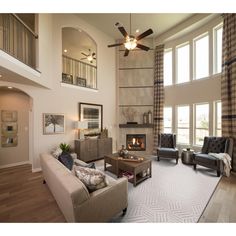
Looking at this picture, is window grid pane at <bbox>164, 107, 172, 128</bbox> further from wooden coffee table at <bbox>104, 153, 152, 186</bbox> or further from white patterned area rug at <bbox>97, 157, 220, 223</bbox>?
wooden coffee table at <bbox>104, 153, 152, 186</bbox>

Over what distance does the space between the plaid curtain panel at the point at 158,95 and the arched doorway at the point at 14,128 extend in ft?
16.4

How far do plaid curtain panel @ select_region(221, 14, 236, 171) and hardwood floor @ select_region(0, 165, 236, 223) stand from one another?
1486mm

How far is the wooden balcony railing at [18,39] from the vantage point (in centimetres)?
388

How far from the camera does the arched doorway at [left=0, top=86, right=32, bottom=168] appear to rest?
4844mm

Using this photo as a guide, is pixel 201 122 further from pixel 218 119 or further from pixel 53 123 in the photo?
pixel 53 123

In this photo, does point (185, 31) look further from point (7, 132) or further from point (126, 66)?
point (7, 132)

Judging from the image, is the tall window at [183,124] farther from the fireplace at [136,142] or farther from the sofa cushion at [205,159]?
the sofa cushion at [205,159]

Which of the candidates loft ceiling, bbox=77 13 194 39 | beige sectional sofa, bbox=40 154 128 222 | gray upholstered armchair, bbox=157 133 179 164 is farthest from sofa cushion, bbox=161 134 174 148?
loft ceiling, bbox=77 13 194 39

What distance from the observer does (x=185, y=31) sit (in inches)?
233

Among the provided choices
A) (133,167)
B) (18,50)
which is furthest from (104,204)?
(18,50)

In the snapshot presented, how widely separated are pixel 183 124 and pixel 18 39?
6.66 m

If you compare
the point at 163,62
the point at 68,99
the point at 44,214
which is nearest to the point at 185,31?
the point at 163,62

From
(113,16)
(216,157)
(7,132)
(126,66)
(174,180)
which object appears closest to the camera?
(174,180)
